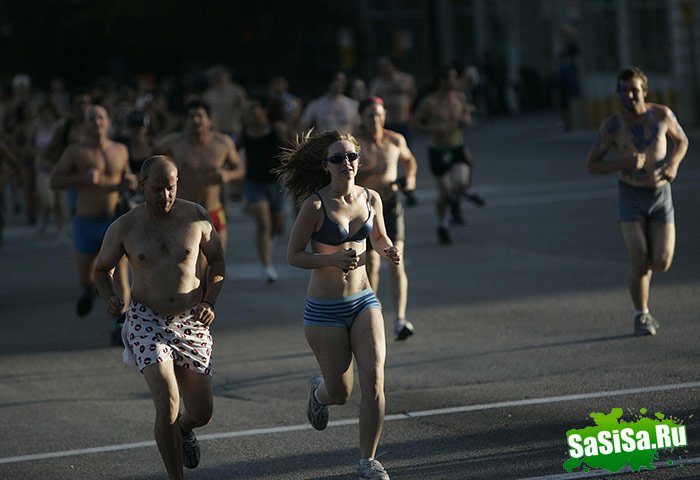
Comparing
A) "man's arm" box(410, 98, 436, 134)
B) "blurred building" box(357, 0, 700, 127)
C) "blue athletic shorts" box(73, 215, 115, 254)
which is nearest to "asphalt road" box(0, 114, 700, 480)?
"blue athletic shorts" box(73, 215, 115, 254)

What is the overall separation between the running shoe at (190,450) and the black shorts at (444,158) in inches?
445

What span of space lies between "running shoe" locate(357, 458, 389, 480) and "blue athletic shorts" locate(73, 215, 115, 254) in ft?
20.3

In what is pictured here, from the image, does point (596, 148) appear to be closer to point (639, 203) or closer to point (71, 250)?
point (639, 203)

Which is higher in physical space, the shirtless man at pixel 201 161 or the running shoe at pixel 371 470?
the shirtless man at pixel 201 161

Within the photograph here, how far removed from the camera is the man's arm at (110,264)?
7826 mm

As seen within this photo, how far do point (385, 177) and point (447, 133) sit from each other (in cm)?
690

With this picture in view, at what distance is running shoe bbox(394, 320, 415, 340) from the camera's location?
1215 centimetres

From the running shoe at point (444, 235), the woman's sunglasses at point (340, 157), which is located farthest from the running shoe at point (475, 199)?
the woman's sunglasses at point (340, 157)

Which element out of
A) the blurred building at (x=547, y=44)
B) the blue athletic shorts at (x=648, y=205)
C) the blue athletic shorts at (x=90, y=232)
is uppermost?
the blue athletic shorts at (x=648, y=205)

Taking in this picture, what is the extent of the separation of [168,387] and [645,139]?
5351 millimetres

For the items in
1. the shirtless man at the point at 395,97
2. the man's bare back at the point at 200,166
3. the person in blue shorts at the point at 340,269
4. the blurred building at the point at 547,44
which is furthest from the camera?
the blurred building at the point at 547,44

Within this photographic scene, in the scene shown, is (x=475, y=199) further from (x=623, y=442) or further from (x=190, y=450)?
(x=190, y=450)

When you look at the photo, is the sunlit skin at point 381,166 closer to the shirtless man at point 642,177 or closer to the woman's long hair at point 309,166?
the shirtless man at point 642,177

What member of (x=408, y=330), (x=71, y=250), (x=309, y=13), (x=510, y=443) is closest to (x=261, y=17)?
(x=309, y=13)
